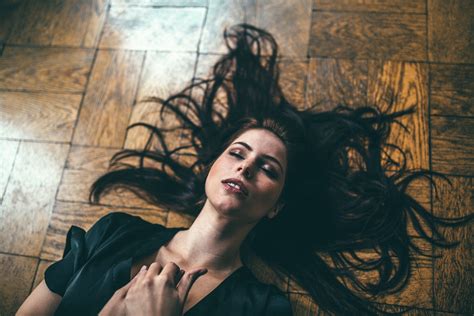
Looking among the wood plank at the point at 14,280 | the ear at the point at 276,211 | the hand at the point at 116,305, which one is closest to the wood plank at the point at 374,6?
the ear at the point at 276,211

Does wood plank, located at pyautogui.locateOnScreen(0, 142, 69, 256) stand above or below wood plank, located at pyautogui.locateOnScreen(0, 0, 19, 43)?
below

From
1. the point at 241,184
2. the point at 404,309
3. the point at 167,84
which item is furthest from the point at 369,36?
the point at 404,309

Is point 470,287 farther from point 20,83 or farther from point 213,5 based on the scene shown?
point 20,83

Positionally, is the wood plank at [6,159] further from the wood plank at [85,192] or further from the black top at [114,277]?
the black top at [114,277]

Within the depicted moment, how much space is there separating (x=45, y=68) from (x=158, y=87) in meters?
0.52

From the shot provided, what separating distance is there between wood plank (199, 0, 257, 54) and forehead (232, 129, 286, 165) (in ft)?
1.93

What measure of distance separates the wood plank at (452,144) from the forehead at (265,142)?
0.61 meters

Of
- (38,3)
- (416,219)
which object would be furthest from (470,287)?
(38,3)

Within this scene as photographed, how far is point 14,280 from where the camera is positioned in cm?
164

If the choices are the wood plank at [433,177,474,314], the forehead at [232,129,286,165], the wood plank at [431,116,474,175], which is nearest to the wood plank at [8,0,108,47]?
the forehead at [232,129,286,165]

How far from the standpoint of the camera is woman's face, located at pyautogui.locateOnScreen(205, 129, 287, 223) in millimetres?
1355

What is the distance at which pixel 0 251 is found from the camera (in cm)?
170

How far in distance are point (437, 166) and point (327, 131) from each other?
415 millimetres

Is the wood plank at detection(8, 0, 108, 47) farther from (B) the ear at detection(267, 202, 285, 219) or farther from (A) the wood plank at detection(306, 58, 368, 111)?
(B) the ear at detection(267, 202, 285, 219)
